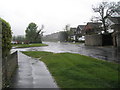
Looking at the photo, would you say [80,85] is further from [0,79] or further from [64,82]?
[0,79]

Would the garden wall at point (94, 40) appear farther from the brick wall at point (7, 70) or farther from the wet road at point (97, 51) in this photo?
the brick wall at point (7, 70)

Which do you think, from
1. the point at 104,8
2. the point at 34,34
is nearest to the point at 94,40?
the point at 104,8

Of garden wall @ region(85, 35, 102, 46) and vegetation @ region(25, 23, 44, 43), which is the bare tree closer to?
garden wall @ region(85, 35, 102, 46)

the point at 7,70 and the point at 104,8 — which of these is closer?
the point at 7,70

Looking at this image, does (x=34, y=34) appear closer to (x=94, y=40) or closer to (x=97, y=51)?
(x=94, y=40)

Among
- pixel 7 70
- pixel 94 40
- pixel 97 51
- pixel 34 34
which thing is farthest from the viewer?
pixel 34 34

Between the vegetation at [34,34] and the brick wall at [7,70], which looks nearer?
the brick wall at [7,70]

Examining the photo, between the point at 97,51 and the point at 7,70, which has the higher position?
the point at 7,70

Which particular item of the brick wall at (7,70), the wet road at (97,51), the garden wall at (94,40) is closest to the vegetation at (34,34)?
the garden wall at (94,40)

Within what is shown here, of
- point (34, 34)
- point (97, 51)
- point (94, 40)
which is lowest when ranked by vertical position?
point (97, 51)

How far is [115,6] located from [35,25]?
1671 inches

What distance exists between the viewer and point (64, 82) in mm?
5578

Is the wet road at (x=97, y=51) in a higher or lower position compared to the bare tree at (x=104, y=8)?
lower

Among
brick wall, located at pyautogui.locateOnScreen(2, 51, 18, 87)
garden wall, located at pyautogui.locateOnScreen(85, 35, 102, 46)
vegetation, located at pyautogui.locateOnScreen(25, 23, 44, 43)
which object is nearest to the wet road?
garden wall, located at pyautogui.locateOnScreen(85, 35, 102, 46)
